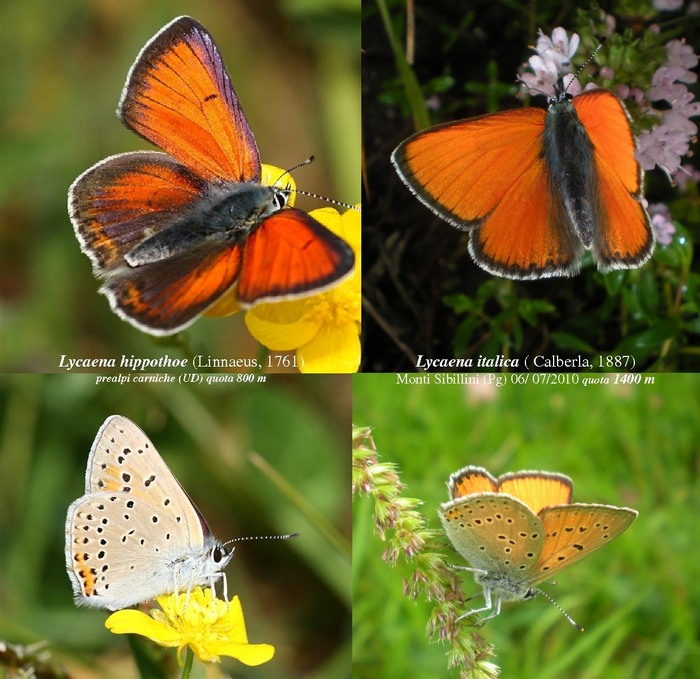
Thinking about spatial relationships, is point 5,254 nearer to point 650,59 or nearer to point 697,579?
point 650,59

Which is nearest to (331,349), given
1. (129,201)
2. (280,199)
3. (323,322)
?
(323,322)

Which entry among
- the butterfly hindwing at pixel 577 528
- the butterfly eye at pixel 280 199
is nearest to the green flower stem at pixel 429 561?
the butterfly hindwing at pixel 577 528

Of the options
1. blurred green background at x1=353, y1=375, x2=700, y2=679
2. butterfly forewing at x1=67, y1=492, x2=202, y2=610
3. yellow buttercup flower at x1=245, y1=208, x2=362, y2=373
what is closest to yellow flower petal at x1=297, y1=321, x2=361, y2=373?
yellow buttercup flower at x1=245, y1=208, x2=362, y2=373

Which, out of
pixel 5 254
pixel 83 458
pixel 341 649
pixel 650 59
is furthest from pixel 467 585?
pixel 5 254

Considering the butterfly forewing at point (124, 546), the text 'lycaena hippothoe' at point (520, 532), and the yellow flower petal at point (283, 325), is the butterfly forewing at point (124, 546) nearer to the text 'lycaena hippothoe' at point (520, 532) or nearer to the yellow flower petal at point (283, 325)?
the yellow flower petal at point (283, 325)

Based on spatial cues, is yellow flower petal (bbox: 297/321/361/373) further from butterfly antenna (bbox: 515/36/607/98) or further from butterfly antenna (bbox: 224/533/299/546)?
butterfly antenna (bbox: 515/36/607/98)

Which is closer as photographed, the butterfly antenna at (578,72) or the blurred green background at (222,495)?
the butterfly antenna at (578,72)
